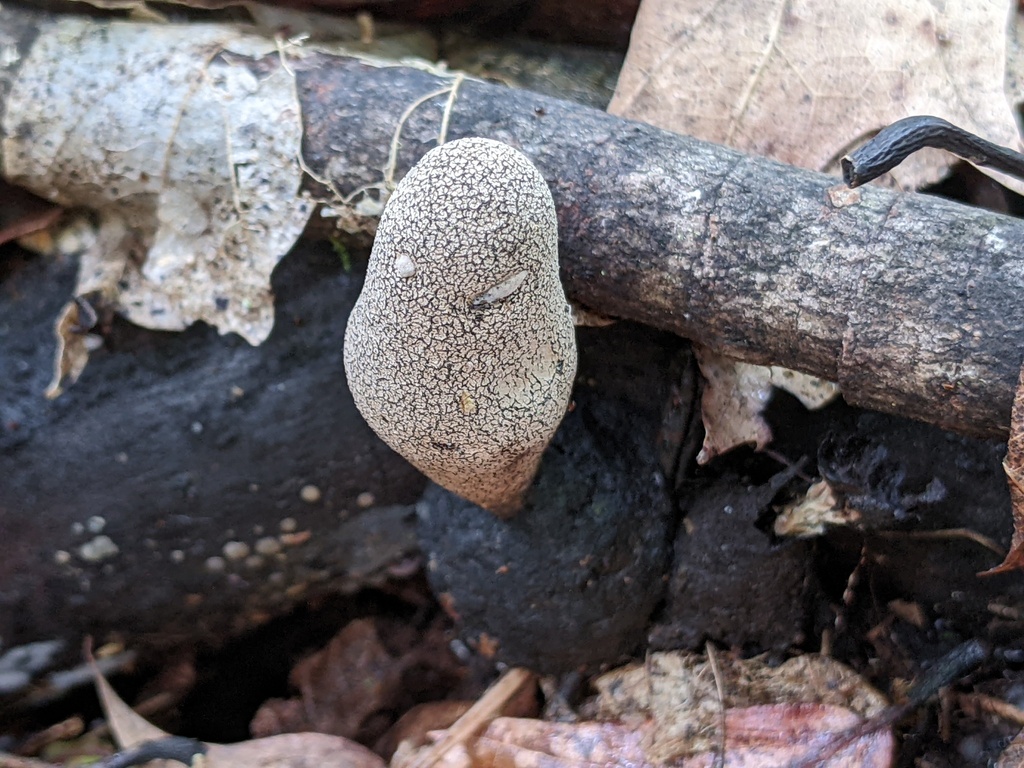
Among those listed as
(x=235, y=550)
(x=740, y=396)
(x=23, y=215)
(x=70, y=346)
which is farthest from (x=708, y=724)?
(x=23, y=215)

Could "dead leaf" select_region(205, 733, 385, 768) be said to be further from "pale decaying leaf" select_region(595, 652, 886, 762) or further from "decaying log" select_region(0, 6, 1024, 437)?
"decaying log" select_region(0, 6, 1024, 437)

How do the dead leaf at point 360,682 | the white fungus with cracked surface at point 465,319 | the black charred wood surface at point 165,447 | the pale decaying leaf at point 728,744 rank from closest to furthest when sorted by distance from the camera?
the white fungus with cracked surface at point 465,319 < the pale decaying leaf at point 728,744 < the black charred wood surface at point 165,447 < the dead leaf at point 360,682

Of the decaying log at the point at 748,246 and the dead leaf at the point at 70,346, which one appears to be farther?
the dead leaf at the point at 70,346

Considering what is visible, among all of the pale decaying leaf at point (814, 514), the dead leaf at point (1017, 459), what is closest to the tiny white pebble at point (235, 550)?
the pale decaying leaf at point (814, 514)

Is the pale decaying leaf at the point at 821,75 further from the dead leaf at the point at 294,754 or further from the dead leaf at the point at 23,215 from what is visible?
the dead leaf at the point at 294,754

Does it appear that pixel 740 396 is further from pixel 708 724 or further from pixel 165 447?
pixel 165 447
